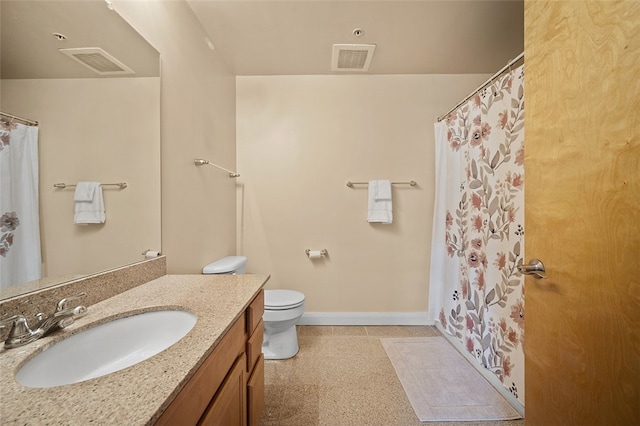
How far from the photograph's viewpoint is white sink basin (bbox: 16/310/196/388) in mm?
563

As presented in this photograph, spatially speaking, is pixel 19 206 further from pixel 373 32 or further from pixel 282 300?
pixel 373 32

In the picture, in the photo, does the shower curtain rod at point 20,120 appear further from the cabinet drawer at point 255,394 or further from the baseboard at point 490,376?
the baseboard at point 490,376

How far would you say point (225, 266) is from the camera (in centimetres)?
167

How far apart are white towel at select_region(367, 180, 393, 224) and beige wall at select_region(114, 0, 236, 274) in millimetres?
1351

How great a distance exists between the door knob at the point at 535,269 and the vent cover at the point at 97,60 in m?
1.77

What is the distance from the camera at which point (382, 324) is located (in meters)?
2.22

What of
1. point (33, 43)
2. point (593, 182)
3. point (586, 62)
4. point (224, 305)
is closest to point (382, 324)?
point (224, 305)

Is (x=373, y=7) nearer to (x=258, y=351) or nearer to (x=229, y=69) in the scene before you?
(x=229, y=69)

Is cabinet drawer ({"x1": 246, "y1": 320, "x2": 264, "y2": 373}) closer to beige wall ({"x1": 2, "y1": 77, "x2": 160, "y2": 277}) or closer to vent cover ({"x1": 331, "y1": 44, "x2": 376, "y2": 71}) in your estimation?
beige wall ({"x1": 2, "y1": 77, "x2": 160, "y2": 277})

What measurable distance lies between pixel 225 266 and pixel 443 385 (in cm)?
167

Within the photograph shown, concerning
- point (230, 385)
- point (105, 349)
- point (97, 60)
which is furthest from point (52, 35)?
point (230, 385)

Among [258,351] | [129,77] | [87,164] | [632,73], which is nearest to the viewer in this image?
[632,73]

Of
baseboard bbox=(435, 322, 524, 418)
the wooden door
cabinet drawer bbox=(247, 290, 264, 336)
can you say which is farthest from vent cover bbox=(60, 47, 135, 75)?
baseboard bbox=(435, 322, 524, 418)

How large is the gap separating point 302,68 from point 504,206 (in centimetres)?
197
